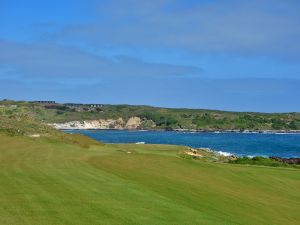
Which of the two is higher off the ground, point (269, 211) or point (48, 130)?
point (48, 130)

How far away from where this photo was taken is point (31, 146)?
1268 inches

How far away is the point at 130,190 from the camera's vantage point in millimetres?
20484

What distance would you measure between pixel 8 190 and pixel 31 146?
532 inches

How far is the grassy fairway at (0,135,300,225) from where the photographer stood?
1638cm

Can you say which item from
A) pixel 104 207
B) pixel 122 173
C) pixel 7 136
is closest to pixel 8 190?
pixel 104 207

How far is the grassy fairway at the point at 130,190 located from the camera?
16.4 meters

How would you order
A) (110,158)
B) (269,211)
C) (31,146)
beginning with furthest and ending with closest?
(31,146) < (110,158) < (269,211)

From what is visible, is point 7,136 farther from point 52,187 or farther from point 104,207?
point 104,207

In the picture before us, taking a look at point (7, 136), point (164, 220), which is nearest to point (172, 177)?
point (164, 220)

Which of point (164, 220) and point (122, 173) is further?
point (122, 173)

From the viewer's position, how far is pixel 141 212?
16859mm

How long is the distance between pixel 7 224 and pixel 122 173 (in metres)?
10.9

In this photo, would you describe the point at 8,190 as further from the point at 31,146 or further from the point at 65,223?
the point at 31,146

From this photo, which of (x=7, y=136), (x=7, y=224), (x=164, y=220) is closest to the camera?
(x=7, y=224)
